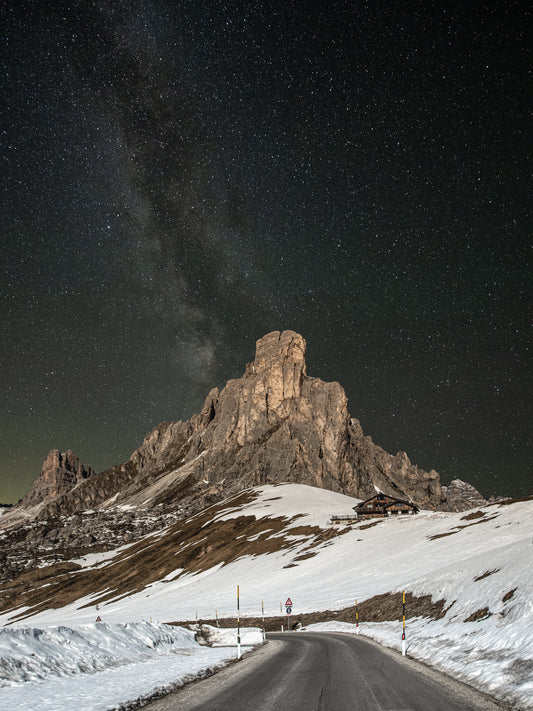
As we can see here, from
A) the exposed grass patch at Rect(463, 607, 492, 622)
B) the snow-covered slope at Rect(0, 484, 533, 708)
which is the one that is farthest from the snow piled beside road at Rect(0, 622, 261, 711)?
the exposed grass patch at Rect(463, 607, 492, 622)

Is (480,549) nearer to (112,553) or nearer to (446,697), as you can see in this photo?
(446,697)

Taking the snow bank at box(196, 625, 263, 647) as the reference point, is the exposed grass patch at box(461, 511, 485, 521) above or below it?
above

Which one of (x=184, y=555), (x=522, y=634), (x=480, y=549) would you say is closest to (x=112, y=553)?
(x=184, y=555)

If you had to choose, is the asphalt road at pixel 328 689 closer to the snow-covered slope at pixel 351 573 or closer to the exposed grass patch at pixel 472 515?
the snow-covered slope at pixel 351 573

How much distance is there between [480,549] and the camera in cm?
4888

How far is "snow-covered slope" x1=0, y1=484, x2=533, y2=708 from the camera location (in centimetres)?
1573

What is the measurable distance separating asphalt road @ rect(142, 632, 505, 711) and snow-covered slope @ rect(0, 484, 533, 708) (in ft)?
3.64

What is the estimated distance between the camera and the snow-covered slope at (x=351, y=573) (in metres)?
15.7

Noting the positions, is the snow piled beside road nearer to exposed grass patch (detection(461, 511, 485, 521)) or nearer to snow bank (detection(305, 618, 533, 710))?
snow bank (detection(305, 618, 533, 710))

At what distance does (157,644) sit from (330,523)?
81.9 m

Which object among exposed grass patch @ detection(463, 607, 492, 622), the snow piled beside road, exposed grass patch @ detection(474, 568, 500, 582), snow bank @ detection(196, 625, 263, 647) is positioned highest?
exposed grass patch @ detection(474, 568, 500, 582)

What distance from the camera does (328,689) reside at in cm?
1067

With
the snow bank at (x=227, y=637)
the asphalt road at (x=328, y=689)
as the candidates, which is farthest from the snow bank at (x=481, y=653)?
the snow bank at (x=227, y=637)

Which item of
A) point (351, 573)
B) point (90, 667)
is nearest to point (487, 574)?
point (90, 667)
